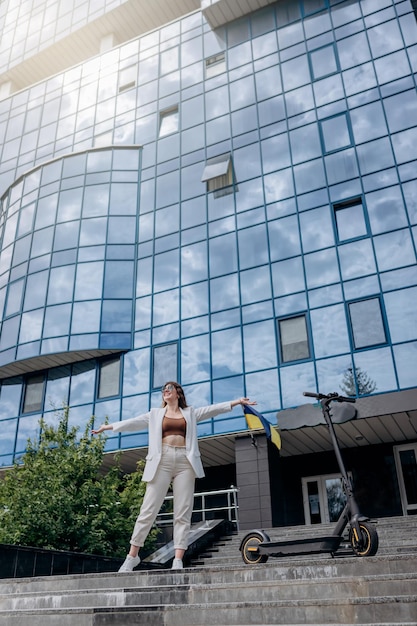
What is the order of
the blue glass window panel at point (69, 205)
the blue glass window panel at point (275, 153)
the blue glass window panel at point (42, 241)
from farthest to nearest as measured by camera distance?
the blue glass window panel at point (69, 205) → the blue glass window panel at point (42, 241) → the blue glass window panel at point (275, 153)

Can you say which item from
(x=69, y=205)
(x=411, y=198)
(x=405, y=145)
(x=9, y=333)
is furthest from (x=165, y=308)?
(x=405, y=145)

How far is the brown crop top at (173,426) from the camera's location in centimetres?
700

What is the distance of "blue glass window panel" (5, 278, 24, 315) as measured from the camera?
26.2m

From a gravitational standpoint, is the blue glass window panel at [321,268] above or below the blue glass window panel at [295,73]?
below

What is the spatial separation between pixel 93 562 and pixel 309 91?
70.4 ft

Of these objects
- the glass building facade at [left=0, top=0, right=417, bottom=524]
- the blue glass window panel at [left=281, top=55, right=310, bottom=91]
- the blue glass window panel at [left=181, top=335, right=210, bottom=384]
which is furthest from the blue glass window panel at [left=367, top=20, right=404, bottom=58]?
the blue glass window panel at [left=181, top=335, right=210, bottom=384]

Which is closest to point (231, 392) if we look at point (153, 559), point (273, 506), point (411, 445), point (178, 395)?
point (273, 506)

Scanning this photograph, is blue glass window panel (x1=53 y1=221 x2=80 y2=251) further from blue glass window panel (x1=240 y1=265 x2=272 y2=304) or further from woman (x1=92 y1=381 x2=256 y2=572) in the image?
→ woman (x1=92 y1=381 x2=256 y2=572)

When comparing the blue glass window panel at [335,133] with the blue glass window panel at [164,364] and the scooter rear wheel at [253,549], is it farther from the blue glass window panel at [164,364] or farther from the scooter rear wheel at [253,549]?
the scooter rear wheel at [253,549]

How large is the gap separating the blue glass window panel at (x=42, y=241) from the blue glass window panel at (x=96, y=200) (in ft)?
6.45

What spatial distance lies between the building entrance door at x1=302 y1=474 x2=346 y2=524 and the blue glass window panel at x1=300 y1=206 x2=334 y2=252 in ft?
28.5

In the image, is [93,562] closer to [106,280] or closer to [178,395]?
[178,395]

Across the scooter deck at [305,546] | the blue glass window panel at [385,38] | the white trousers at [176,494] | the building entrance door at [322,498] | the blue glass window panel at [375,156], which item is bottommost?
the scooter deck at [305,546]

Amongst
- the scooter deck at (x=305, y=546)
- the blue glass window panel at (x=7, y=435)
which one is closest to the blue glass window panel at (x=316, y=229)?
the blue glass window panel at (x=7, y=435)
